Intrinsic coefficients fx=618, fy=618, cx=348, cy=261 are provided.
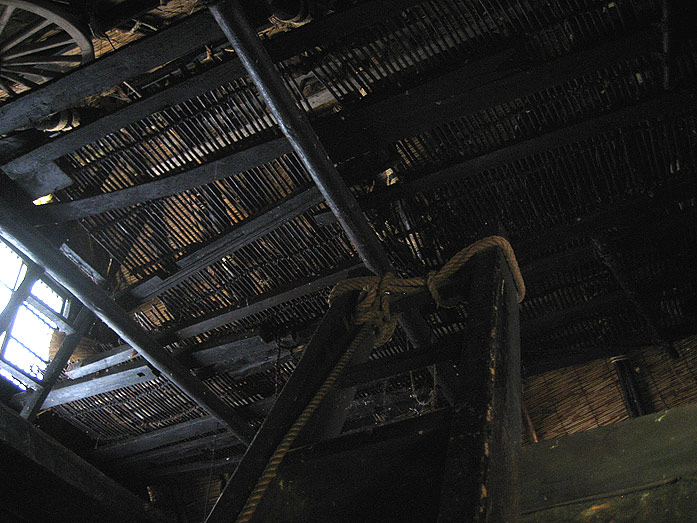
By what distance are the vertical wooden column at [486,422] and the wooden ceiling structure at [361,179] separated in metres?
0.40

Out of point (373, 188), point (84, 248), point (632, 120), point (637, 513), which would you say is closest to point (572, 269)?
point (632, 120)

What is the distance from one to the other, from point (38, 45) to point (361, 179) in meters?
1.89

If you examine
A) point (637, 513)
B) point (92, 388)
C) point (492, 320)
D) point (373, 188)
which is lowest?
point (637, 513)

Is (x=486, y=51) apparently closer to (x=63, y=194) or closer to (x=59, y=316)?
(x=63, y=194)

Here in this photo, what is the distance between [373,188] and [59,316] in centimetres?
261

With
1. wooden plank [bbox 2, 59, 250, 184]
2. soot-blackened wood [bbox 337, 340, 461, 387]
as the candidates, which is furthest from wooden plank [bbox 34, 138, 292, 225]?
soot-blackened wood [bbox 337, 340, 461, 387]

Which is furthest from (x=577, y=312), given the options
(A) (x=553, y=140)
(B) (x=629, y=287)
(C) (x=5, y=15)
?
(C) (x=5, y=15)

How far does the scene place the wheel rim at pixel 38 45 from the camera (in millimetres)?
2896

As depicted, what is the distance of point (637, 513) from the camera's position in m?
1.85

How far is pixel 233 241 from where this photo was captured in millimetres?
4191

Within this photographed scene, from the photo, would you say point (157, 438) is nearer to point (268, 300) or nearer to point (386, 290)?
point (268, 300)

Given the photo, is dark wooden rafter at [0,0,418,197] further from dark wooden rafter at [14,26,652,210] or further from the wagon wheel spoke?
the wagon wheel spoke

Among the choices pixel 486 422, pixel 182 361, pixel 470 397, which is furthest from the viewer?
pixel 182 361

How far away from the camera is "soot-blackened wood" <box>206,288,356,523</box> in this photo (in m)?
1.94
